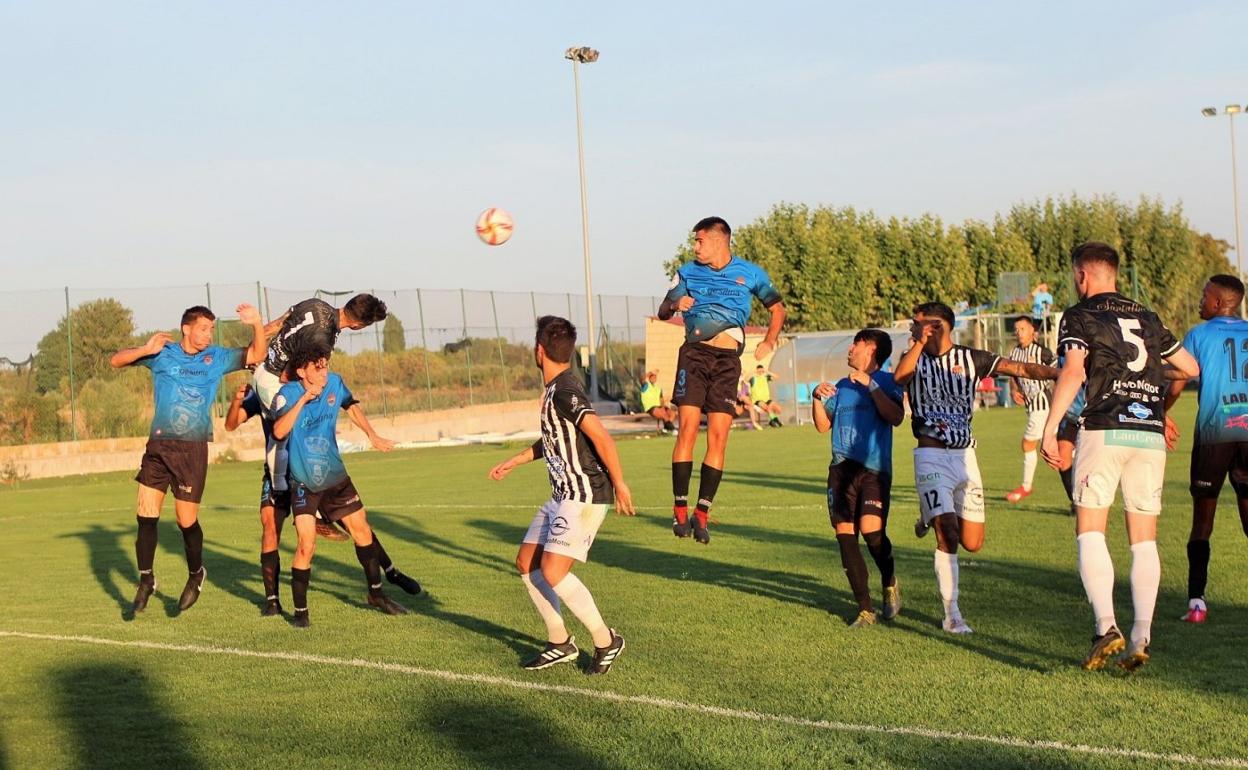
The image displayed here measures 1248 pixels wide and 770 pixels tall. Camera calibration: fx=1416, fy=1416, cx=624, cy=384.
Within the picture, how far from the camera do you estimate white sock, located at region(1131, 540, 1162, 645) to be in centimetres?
740

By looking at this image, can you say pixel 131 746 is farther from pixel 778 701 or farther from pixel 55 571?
pixel 55 571

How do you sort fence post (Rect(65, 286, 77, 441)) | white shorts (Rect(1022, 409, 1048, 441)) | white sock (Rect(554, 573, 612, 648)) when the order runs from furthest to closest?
fence post (Rect(65, 286, 77, 441)) < white shorts (Rect(1022, 409, 1048, 441)) < white sock (Rect(554, 573, 612, 648))

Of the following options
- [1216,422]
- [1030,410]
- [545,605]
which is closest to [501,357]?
[1030,410]

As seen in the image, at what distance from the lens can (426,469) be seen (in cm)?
2905

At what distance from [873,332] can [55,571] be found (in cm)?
911

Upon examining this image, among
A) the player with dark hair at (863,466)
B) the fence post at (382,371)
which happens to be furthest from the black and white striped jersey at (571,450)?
the fence post at (382,371)

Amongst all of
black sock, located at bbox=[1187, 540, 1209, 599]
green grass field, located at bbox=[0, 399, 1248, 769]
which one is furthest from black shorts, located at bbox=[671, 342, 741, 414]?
black sock, located at bbox=[1187, 540, 1209, 599]

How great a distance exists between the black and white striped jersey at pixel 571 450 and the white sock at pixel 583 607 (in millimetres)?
478

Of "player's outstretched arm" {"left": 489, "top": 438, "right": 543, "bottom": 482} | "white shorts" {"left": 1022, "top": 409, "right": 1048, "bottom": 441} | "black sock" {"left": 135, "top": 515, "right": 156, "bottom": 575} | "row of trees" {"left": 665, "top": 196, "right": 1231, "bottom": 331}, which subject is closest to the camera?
"player's outstretched arm" {"left": 489, "top": 438, "right": 543, "bottom": 482}

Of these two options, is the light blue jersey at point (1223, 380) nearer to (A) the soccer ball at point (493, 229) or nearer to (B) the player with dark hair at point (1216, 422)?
(B) the player with dark hair at point (1216, 422)

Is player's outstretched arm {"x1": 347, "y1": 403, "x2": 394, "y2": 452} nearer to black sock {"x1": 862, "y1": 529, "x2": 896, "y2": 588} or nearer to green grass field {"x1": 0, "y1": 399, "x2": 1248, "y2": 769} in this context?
green grass field {"x1": 0, "y1": 399, "x2": 1248, "y2": 769}

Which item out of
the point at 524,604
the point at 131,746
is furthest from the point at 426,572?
the point at 131,746

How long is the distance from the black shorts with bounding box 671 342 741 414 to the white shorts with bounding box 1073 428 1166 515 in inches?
182

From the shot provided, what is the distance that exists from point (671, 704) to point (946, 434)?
2.91 metres
